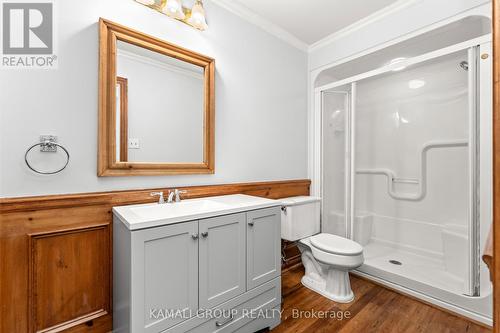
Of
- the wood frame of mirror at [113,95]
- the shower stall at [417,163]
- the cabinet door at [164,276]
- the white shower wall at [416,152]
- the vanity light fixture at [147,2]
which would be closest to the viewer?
the cabinet door at [164,276]

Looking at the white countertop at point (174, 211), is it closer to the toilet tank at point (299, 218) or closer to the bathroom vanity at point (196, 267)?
the bathroom vanity at point (196, 267)

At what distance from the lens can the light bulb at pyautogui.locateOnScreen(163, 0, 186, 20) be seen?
1591 mm

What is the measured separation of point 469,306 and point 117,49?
298 centimetres

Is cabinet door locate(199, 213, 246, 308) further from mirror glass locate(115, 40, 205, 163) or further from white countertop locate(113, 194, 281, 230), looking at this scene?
mirror glass locate(115, 40, 205, 163)

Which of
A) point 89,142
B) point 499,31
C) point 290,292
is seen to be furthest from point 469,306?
point 89,142

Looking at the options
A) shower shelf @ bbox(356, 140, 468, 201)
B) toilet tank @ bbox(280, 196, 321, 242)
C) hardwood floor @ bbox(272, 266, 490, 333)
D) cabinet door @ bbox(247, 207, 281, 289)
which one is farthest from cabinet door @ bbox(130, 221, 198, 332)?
shower shelf @ bbox(356, 140, 468, 201)

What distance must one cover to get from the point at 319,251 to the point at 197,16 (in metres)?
2.05

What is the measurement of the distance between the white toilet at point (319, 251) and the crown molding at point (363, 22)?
1.72 m

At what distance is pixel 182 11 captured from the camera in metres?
1.68

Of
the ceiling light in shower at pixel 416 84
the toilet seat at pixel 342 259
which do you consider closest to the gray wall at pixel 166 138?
the toilet seat at pixel 342 259

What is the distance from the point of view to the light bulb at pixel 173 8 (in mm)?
1591

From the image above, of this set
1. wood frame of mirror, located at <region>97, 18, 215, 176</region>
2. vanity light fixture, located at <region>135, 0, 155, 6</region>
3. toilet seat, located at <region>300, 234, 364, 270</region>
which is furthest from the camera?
toilet seat, located at <region>300, 234, 364, 270</region>

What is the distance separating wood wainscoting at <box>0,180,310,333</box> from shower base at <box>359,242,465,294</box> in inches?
88.3

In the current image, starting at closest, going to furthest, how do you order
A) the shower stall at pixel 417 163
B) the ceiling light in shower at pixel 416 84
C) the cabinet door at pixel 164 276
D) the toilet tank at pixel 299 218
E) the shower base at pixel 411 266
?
1. the cabinet door at pixel 164 276
2. the shower stall at pixel 417 163
3. the shower base at pixel 411 266
4. the toilet tank at pixel 299 218
5. the ceiling light in shower at pixel 416 84
